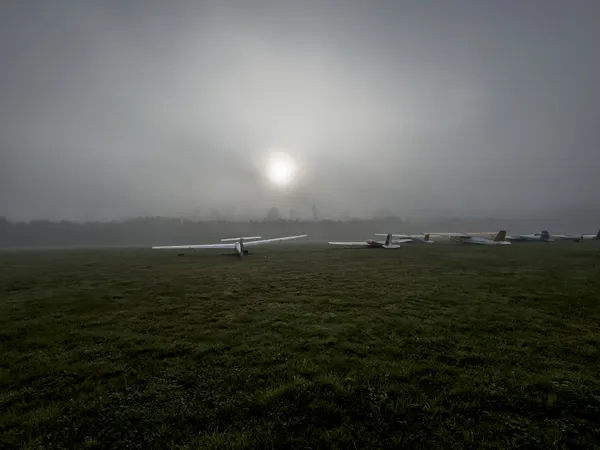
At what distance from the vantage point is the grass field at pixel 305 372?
16.3ft

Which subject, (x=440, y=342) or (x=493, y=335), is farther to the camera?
(x=493, y=335)

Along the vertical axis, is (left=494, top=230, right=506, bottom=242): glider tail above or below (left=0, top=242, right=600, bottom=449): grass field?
above

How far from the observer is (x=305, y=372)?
7184 mm

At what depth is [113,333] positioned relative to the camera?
10672 millimetres

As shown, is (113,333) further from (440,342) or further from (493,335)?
(493,335)

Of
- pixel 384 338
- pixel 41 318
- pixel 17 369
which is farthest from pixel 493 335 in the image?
pixel 41 318

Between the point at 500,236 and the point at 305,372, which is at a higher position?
the point at 500,236

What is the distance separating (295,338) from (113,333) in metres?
8.16

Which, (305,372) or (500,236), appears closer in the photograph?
(305,372)

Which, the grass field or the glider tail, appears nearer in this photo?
the grass field

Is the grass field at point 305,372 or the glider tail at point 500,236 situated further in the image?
the glider tail at point 500,236

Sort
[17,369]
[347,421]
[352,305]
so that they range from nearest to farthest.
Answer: [347,421]
[17,369]
[352,305]

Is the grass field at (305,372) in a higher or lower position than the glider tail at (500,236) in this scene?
lower

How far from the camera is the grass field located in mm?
4977
